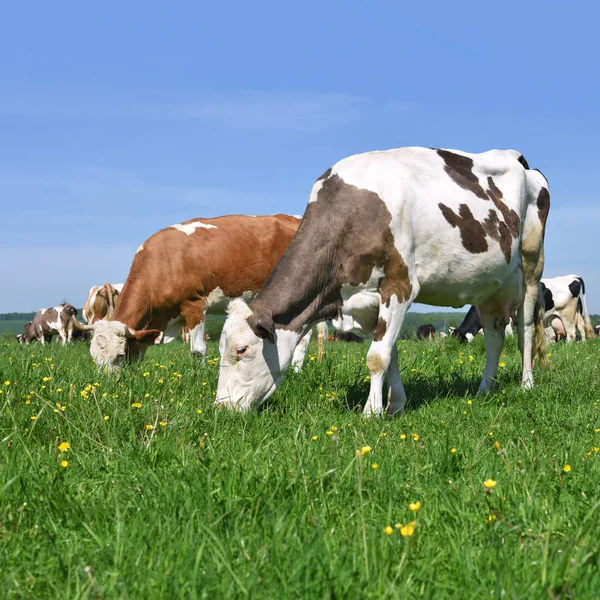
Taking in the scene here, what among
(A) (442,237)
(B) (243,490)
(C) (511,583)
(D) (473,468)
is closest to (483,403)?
(A) (442,237)

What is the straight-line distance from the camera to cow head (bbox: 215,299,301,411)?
6.33 m

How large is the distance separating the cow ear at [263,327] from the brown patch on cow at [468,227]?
2.20 m

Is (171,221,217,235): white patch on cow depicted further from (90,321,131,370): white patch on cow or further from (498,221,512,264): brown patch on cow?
(498,221,512,264): brown patch on cow

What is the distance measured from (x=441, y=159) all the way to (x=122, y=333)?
5.44 meters

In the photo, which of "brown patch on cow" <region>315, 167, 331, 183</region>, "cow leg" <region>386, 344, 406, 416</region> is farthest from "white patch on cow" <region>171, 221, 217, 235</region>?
"cow leg" <region>386, 344, 406, 416</region>

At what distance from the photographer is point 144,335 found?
10.7 meters

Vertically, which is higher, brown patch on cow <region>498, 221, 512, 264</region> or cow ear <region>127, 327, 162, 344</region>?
brown patch on cow <region>498, 221, 512, 264</region>

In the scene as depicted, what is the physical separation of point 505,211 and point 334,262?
242 cm

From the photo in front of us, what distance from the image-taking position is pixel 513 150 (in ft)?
30.7

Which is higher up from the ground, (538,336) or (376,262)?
(376,262)

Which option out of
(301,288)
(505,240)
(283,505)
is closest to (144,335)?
(301,288)

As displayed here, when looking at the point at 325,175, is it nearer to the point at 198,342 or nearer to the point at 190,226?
the point at 198,342

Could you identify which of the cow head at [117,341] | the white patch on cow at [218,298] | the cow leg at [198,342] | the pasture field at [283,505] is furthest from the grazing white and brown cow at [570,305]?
the pasture field at [283,505]

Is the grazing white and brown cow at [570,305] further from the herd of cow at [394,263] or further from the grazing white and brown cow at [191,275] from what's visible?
the herd of cow at [394,263]
